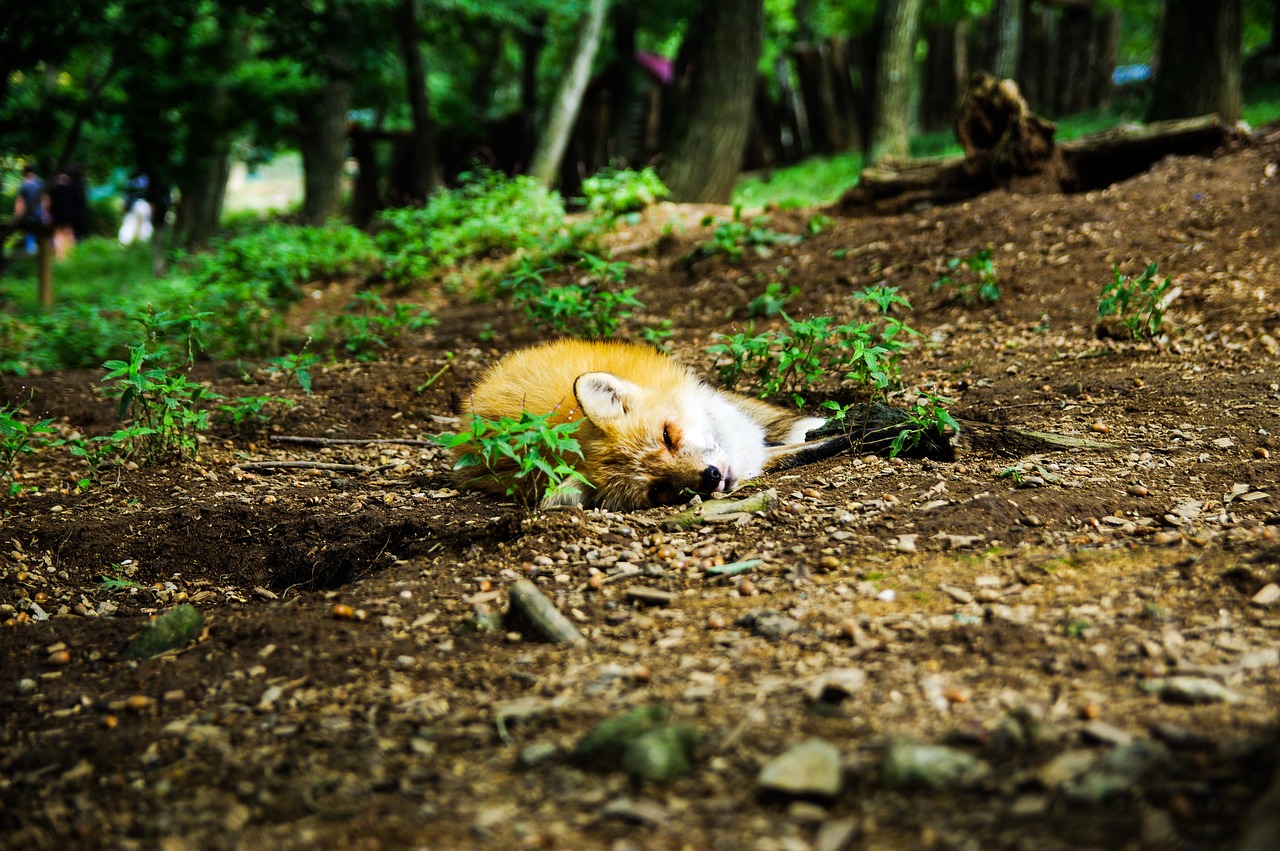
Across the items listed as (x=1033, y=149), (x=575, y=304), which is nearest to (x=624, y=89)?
(x=1033, y=149)

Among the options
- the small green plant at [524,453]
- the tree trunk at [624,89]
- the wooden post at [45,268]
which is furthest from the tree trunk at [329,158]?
the small green plant at [524,453]

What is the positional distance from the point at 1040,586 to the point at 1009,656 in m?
0.49

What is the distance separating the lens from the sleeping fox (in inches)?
152

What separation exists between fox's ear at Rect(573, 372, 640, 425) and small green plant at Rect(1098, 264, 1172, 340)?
2763 millimetres

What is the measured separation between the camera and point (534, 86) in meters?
19.4

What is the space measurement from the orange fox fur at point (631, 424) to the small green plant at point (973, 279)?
2.12m

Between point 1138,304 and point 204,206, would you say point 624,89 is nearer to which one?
point 204,206

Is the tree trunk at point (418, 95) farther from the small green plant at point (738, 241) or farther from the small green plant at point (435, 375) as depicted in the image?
the small green plant at point (435, 375)

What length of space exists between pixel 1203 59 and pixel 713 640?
371 inches

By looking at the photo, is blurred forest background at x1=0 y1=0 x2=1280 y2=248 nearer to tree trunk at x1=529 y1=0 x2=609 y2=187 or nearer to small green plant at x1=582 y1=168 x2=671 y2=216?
tree trunk at x1=529 y1=0 x2=609 y2=187

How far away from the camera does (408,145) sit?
18.1 meters

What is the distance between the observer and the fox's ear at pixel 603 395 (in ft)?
12.1

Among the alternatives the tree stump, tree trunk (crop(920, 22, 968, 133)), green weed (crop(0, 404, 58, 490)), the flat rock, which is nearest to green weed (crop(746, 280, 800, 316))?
the tree stump

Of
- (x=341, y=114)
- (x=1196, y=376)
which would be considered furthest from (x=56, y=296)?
(x=1196, y=376)
